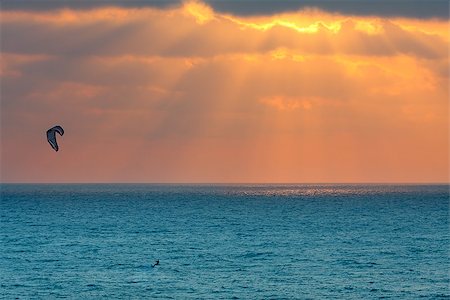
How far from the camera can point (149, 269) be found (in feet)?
297

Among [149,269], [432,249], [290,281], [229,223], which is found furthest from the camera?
[229,223]

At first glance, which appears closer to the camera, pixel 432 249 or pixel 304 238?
pixel 432 249

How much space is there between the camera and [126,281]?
81.6 m

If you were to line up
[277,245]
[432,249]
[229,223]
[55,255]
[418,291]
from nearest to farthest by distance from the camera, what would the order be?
[418,291], [55,255], [432,249], [277,245], [229,223]

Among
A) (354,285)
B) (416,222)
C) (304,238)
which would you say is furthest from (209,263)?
(416,222)

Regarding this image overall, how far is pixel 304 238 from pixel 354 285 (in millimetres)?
50195

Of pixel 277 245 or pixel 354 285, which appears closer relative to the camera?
pixel 354 285

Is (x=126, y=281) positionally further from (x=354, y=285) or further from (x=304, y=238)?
(x=304, y=238)

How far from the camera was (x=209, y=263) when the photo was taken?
3728 inches

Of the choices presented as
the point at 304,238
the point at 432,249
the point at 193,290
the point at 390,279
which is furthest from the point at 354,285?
the point at 304,238

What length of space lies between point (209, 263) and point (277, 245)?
Result: 24110 millimetres

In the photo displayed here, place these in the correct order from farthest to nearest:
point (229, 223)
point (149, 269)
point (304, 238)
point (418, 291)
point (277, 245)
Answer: point (229, 223) < point (304, 238) < point (277, 245) < point (149, 269) < point (418, 291)

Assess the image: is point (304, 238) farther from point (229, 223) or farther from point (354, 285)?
point (354, 285)

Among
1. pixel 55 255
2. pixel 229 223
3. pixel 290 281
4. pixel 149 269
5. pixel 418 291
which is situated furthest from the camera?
pixel 229 223
